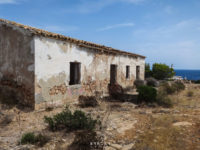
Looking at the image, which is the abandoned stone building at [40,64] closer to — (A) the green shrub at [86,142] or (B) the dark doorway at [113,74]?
(B) the dark doorway at [113,74]

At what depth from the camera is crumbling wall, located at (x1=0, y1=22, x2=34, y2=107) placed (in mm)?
5906

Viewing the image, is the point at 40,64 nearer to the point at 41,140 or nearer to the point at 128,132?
the point at 41,140

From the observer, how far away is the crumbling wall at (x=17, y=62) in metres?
5.91

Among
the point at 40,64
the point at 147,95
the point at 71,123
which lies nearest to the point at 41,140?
the point at 71,123

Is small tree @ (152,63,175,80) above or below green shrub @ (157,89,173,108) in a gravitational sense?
above

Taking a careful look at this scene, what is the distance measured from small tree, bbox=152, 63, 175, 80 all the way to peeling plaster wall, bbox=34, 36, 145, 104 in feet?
35.3

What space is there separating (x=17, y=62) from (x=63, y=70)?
1.85 meters

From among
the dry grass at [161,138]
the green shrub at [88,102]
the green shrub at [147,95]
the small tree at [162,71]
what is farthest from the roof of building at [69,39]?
the small tree at [162,71]

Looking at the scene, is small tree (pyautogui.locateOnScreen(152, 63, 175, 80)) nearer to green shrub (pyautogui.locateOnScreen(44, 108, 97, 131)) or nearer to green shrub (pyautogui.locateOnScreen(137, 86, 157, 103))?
green shrub (pyautogui.locateOnScreen(137, 86, 157, 103))

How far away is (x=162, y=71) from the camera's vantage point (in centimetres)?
1873

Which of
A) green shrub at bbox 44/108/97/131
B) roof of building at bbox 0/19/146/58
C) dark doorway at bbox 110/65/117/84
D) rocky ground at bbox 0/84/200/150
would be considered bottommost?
rocky ground at bbox 0/84/200/150

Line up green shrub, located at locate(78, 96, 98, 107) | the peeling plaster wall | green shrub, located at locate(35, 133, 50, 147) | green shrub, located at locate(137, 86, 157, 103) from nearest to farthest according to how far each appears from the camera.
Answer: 1. green shrub, located at locate(35, 133, 50, 147)
2. the peeling plaster wall
3. green shrub, located at locate(78, 96, 98, 107)
4. green shrub, located at locate(137, 86, 157, 103)

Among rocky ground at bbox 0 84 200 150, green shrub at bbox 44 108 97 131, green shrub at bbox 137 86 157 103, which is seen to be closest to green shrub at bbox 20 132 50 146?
rocky ground at bbox 0 84 200 150

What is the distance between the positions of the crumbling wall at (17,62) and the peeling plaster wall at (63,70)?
30 centimetres
